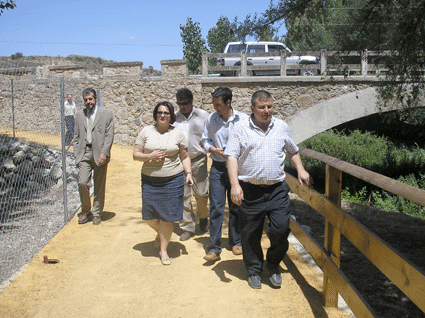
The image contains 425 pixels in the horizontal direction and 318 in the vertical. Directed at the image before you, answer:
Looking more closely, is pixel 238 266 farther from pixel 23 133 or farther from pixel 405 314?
pixel 23 133

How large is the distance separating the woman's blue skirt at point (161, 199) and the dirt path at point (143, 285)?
56 centimetres

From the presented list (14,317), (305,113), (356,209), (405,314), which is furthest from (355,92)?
(14,317)

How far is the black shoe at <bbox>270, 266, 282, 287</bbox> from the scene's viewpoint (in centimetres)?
371

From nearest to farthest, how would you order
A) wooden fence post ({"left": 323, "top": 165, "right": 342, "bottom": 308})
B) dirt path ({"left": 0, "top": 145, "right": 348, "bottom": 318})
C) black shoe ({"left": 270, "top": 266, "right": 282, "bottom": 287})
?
wooden fence post ({"left": 323, "top": 165, "right": 342, "bottom": 308})
dirt path ({"left": 0, "top": 145, "right": 348, "bottom": 318})
black shoe ({"left": 270, "top": 266, "right": 282, "bottom": 287})

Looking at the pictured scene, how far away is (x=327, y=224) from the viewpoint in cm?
334

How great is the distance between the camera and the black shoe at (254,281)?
375 centimetres

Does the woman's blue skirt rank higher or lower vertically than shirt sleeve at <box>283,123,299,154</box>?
lower

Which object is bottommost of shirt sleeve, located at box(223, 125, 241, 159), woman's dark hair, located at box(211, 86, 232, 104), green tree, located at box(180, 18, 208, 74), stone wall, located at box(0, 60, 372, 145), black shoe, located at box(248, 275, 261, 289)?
black shoe, located at box(248, 275, 261, 289)

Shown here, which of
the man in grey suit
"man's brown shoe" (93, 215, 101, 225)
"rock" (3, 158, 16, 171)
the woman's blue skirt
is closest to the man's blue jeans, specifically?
the woman's blue skirt

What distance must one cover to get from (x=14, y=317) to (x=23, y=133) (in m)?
5.42

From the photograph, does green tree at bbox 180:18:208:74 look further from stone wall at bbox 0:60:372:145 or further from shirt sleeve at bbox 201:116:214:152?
shirt sleeve at bbox 201:116:214:152

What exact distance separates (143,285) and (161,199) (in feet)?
2.91

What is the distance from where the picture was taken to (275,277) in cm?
374

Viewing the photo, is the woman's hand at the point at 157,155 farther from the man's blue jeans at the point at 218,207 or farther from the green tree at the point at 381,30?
the green tree at the point at 381,30
